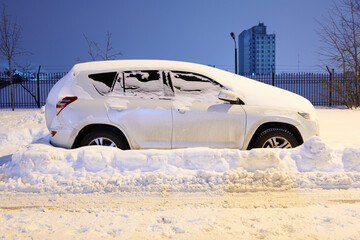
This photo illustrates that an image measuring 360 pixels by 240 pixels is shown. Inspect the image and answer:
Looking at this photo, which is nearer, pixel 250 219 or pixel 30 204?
pixel 250 219

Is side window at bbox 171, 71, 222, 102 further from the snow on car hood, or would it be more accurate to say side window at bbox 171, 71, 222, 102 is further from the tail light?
the tail light

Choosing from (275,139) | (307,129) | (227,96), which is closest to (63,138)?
(227,96)

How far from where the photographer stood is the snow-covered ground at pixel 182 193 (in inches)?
145

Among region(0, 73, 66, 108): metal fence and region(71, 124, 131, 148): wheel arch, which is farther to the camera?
region(0, 73, 66, 108): metal fence

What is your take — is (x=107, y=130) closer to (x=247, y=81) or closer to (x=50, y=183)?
(x=50, y=183)

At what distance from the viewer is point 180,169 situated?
198 inches

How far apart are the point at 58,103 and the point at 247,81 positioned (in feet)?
10.4

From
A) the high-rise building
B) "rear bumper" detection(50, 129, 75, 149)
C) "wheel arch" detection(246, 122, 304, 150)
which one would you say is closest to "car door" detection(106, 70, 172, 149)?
"rear bumper" detection(50, 129, 75, 149)

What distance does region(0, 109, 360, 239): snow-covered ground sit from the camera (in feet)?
12.1

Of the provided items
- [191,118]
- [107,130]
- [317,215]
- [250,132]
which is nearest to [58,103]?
[107,130]

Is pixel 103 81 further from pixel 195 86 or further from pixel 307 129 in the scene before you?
pixel 307 129

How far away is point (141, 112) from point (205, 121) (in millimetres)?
1009

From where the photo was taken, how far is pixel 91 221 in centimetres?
389

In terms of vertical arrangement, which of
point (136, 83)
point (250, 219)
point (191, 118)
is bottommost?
point (250, 219)
